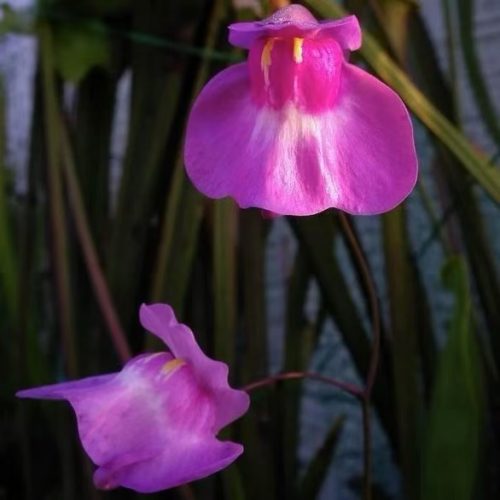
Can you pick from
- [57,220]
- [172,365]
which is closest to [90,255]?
[57,220]

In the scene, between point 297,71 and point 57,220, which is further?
point 57,220

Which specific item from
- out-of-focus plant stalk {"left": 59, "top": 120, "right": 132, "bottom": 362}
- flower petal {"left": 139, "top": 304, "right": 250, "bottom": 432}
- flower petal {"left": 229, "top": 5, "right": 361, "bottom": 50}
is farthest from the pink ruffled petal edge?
out-of-focus plant stalk {"left": 59, "top": 120, "right": 132, "bottom": 362}

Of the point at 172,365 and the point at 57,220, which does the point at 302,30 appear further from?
the point at 57,220

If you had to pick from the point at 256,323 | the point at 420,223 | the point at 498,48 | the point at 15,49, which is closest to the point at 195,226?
the point at 256,323

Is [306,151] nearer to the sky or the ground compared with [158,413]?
nearer to the sky

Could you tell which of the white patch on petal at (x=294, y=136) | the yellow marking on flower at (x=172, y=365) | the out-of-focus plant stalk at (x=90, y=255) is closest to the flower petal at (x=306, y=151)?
the white patch on petal at (x=294, y=136)

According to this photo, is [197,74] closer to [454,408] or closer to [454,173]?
[454,173]
